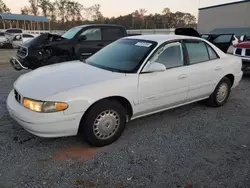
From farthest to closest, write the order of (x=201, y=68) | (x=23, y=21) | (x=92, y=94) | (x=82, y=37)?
(x=23, y=21)
(x=82, y=37)
(x=201, y=68)
(x=92, y=94)

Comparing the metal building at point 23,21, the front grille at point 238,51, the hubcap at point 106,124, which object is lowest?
the hubcap at point 106,124

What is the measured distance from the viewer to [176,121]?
169 inches

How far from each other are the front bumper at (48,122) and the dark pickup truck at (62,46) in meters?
4.12

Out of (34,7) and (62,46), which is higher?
(34,7)

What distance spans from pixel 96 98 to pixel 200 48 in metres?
2.51

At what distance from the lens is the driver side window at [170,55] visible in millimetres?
3846

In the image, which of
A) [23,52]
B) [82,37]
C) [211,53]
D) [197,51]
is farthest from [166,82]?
[23,52]

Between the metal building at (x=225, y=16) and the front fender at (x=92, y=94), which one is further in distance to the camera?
the metal building at (x=225, y=16)

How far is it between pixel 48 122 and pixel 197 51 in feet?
9.86

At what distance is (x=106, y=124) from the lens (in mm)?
3320

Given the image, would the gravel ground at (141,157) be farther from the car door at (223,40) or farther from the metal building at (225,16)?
the metal building at (225,16)

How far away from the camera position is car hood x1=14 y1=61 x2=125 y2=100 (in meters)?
3.06

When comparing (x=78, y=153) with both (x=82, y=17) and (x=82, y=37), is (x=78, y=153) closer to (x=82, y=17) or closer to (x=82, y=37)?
(x=82, y=37)

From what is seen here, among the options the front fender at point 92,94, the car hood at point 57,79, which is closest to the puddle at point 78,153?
the front fender at point 92,94
